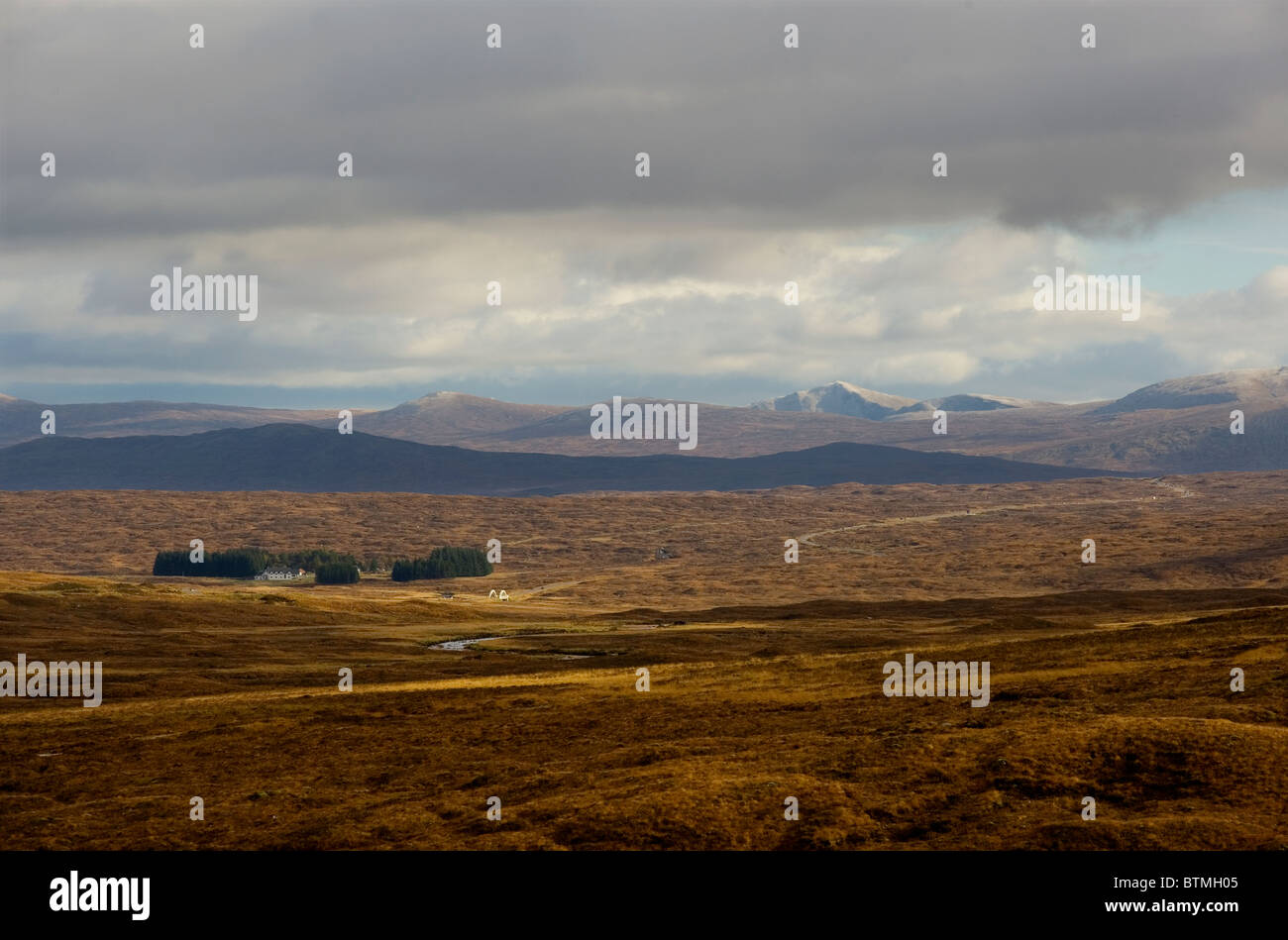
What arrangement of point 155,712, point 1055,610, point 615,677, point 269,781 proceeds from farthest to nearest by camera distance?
point 1055,610, point 615,677, point 155,712, point 269,781

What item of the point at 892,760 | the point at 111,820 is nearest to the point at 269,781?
the point at 111,820

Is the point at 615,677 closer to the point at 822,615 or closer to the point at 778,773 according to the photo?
the point at 778,773

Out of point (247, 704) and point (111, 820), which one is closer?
point (111, 820)
